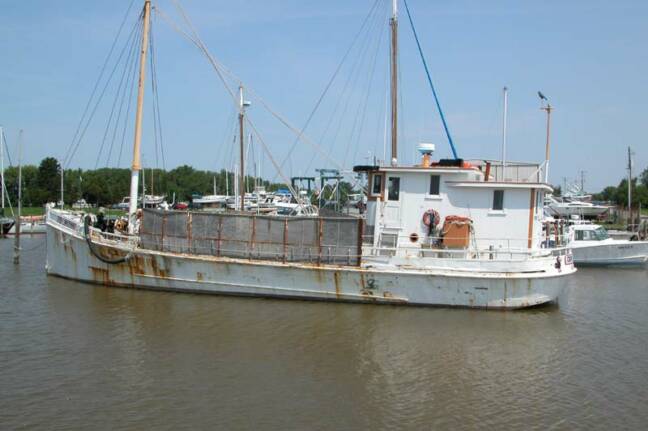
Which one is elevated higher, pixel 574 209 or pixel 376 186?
pixel 376 186

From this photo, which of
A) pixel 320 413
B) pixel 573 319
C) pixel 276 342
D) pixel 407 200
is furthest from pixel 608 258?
pixel 320 413

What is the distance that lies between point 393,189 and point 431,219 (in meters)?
1.62

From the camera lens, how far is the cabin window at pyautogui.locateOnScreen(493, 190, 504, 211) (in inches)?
737

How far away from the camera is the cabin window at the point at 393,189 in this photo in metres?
19.1

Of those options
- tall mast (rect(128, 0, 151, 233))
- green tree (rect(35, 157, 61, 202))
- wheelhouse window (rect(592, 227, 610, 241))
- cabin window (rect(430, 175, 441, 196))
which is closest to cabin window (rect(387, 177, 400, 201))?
cabin window (rect(430, 175, 441, 196))

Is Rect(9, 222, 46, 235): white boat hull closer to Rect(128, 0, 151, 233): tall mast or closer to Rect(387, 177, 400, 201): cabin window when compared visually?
Rect(128, 0, 151, 233): tall mast

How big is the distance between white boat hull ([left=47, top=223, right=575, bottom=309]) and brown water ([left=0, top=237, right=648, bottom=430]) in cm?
40

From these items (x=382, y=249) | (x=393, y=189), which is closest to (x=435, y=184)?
(x=393, y=189)

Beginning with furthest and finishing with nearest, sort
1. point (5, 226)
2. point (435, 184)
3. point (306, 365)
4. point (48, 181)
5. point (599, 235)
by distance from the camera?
point (48, 181), point (5, 226), point (599, 235), point (435, 184), point (306, 365)

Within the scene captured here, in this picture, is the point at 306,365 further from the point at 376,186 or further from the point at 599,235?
the point at 599,235

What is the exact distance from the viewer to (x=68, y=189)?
72812mm

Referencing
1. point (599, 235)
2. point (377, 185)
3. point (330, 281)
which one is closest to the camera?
point (330, 281)

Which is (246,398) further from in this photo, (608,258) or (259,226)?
→ (608,258)

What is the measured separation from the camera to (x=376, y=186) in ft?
63.9
